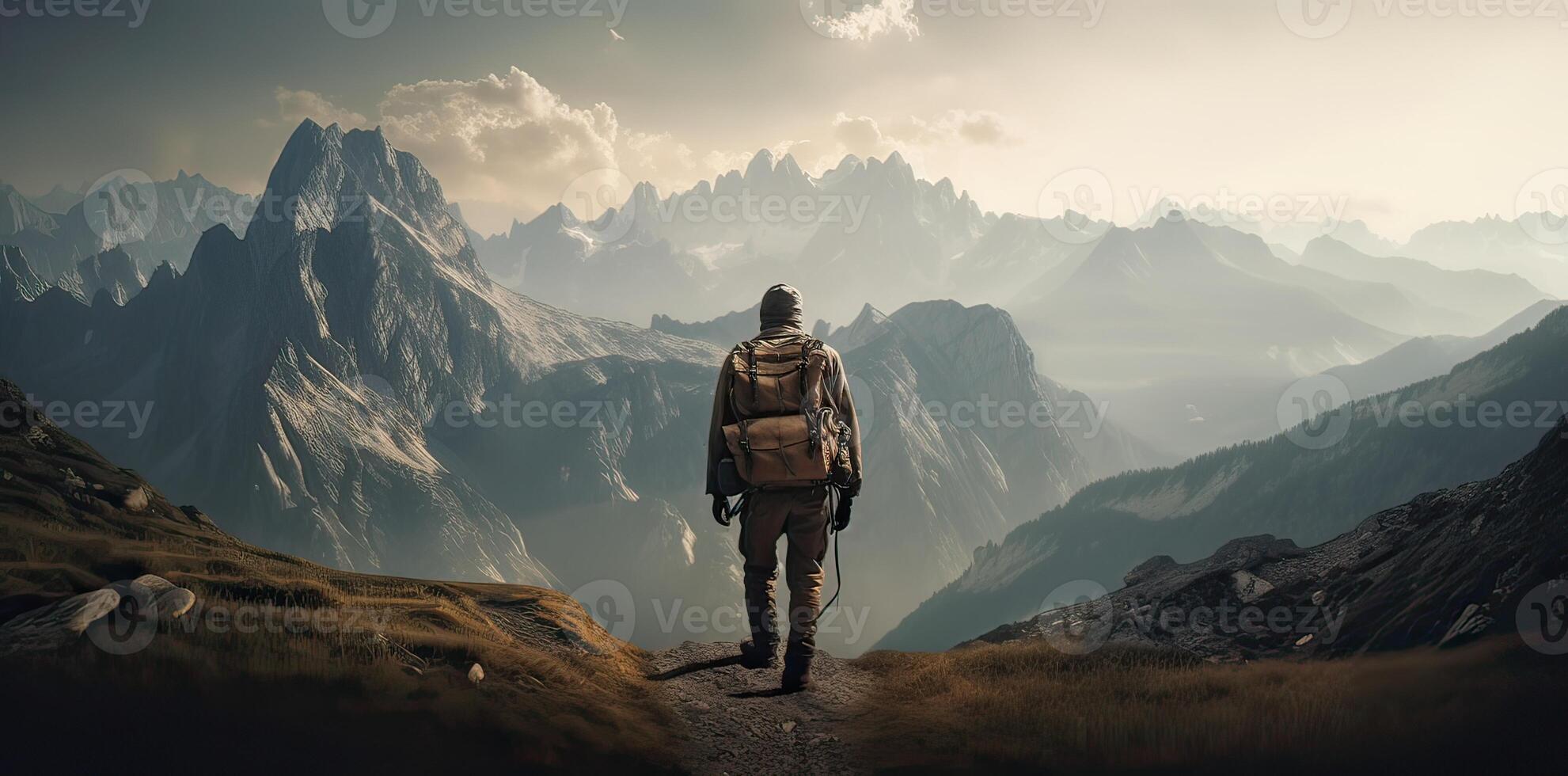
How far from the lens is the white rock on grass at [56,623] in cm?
651

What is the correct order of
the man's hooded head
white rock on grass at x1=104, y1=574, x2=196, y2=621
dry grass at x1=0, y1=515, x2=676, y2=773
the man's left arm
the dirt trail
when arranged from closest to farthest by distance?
dry grass at x1=0, y1=515, x2=676, y2=773 < white rock on grass at x1=104, y1=574, x2=196, y2=621 < the dirt trail < the man's left arm < the man's hooded head

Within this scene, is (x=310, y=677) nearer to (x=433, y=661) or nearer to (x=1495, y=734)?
(x=433, y=661)

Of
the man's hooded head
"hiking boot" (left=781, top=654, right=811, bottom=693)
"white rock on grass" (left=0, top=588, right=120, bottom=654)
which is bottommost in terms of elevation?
"hiking boot" (left=781, top=654, right=811, bottom=693)

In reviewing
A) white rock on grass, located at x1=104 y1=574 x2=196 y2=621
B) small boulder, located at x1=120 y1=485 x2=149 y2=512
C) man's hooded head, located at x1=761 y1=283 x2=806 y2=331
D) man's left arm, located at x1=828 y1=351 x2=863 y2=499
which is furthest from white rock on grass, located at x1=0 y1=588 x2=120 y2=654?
man's left arm, located at x1=828 y1=351 x2=863 y2=499

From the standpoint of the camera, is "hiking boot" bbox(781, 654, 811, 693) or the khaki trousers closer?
"hiking boot" bbox(781, 654, 811, 693)

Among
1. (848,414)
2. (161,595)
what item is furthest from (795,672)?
(161,595)

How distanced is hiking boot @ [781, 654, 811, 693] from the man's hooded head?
4954 millimetres

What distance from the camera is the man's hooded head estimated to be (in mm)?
11016

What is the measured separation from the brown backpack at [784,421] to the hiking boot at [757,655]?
2.66 metres

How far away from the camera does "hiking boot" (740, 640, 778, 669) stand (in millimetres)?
10852

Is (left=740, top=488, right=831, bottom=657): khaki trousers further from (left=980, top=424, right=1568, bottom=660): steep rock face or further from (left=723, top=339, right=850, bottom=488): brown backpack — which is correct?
(left=980, top=424, right=1568, bottom=660): steep rock face

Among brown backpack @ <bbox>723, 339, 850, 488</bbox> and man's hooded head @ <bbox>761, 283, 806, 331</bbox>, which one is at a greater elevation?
man's hooded head @ <bbox>761, 283, 806, 331</bbox>

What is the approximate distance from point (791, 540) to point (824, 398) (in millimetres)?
2230

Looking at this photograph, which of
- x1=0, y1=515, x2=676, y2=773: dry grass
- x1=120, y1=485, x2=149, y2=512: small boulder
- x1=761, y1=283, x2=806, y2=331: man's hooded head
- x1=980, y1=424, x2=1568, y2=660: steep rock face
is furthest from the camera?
x1=120, y1=485, x2=149, y2=512: small boulder
